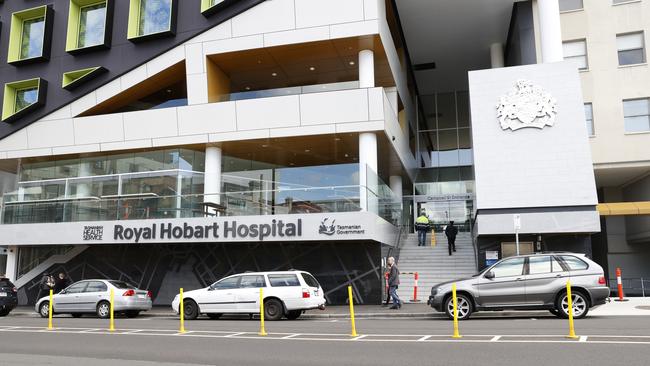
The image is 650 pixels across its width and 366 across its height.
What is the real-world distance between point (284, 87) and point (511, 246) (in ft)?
47.1

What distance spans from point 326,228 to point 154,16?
1491 centimetres

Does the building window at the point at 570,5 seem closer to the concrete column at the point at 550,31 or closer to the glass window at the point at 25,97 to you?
the concrete column at the point at 550,31

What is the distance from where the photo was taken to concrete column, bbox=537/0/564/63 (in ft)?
90.3

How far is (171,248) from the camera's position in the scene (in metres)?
25.9

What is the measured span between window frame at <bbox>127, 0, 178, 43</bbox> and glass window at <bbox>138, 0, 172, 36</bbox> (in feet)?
0.49

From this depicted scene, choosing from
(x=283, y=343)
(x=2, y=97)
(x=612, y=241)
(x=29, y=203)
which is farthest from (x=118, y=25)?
(x=612, y=241)

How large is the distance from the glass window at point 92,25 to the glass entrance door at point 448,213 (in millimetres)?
20474

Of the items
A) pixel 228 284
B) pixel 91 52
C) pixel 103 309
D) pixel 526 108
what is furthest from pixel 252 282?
pixel 91 52

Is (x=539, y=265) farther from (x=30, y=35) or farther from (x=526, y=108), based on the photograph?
(x=30, y=35)

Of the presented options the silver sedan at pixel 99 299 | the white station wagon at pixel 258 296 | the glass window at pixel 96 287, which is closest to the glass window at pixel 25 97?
the silver sedan at pixel 99 299

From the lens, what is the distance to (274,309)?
57.9 feet

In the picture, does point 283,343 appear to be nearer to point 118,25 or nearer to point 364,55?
point 364,55

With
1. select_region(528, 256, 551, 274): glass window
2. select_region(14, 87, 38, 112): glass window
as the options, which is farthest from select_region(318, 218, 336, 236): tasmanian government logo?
select_region(14, 87, 38, 112): glass window

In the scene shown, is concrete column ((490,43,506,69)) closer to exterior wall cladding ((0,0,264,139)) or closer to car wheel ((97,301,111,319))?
exterior wall cladding ((0,0,264,139))
